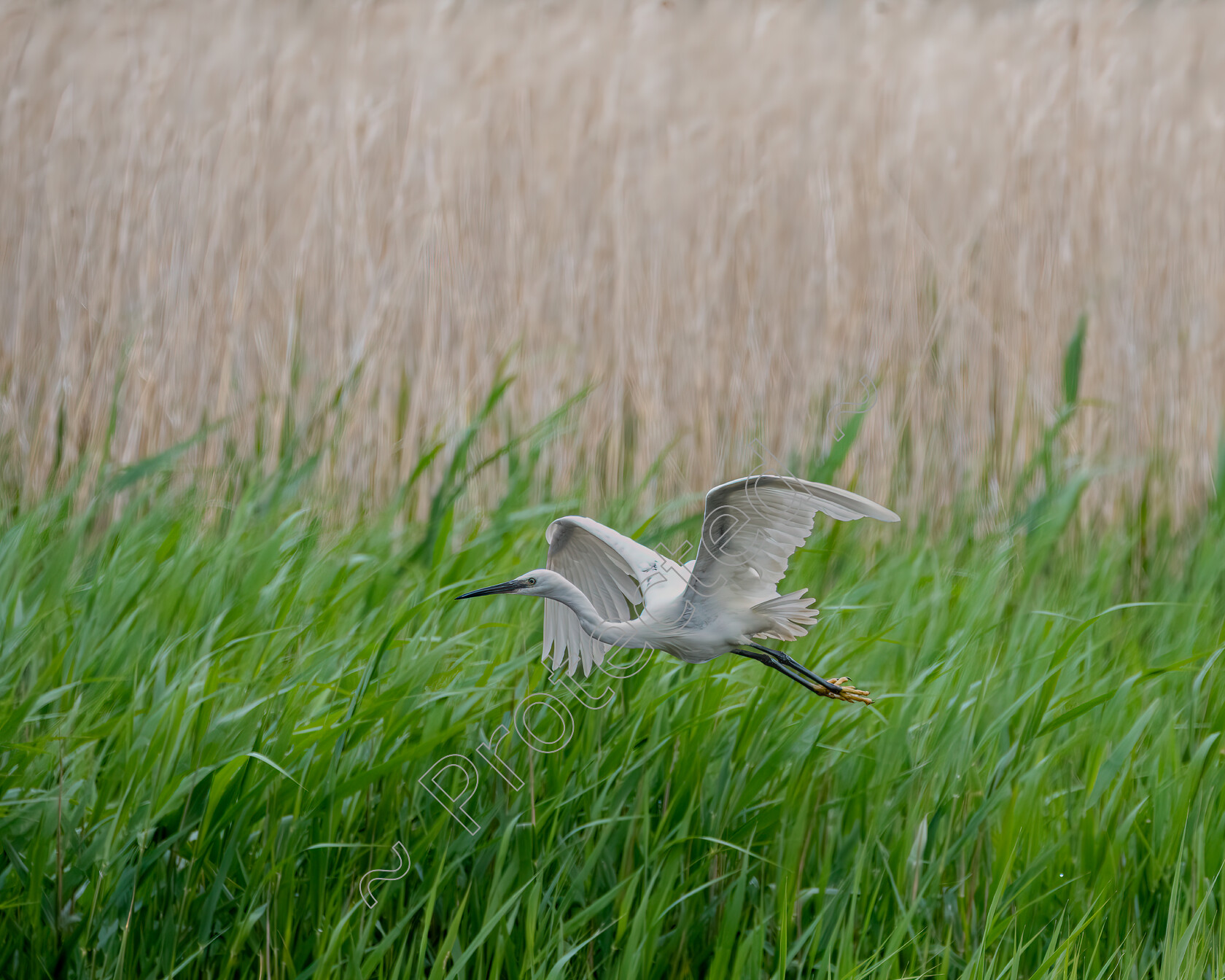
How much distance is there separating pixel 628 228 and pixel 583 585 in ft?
7.96

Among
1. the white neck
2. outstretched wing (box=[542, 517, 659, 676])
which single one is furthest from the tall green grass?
the white neck

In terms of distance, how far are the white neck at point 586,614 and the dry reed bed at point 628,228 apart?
1.54 metres

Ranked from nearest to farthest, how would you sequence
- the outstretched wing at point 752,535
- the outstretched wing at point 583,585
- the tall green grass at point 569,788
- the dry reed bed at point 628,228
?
the outstretched wing at point 752,535
the outstretched wing at point 583,585
the tall green grass at point 569,788
the dry reed bed at point 628,228

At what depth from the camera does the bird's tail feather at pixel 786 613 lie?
0.82 meters

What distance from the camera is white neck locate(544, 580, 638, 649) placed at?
845mm

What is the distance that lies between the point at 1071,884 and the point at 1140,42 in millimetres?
3815

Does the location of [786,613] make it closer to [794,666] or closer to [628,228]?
[794,666]

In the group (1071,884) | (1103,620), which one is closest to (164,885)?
(1071,884)

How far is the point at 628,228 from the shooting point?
10.8ft

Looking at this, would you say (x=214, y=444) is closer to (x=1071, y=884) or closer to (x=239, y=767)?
(x=239, y=767)

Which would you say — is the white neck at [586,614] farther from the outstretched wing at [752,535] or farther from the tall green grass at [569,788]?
the tall green grass at [569,788]

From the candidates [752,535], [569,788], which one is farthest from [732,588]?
[569,788]

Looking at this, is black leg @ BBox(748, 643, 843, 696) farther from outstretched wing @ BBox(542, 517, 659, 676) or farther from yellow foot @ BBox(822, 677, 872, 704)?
outstretched wing @ BBox(542, 517, 659, 676)

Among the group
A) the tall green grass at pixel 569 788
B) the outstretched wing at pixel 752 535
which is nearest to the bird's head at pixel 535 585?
the outstretched wing at pixel 752 535
